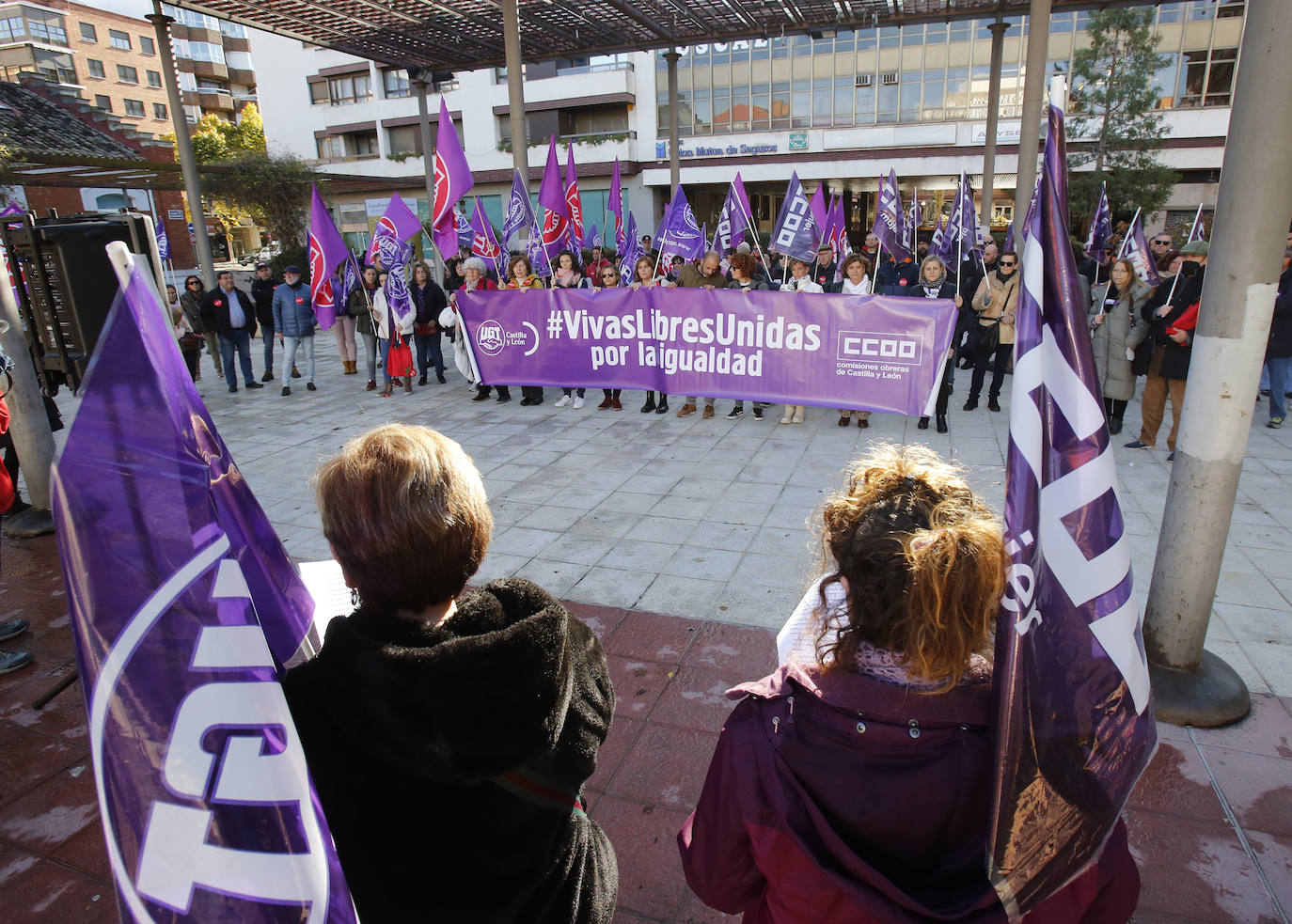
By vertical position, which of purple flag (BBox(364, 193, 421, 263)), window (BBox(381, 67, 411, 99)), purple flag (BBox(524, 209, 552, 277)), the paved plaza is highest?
window (BBox(381, 67, 411, 99))

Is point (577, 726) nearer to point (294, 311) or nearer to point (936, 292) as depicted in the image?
point (936, 292)

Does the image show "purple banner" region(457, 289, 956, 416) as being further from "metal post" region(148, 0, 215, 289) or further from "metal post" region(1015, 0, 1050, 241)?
"metal post" region(148, 0, 215, 289)

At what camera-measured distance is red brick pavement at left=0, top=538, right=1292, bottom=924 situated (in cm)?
253

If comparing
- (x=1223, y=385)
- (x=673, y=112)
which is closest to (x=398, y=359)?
(x=673, y=112)

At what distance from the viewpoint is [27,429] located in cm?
607

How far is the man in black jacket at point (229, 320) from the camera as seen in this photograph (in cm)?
1127

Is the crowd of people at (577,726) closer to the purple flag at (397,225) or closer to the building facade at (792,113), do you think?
the purple flag at (397,225)

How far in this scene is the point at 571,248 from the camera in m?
12.6

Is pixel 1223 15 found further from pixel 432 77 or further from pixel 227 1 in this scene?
pixel 227 1

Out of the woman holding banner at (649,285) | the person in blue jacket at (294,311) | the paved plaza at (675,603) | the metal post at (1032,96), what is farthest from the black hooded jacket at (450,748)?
the person in blue jacket at (294,311)

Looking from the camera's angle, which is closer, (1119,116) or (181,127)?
(181,127)

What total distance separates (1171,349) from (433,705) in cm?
790

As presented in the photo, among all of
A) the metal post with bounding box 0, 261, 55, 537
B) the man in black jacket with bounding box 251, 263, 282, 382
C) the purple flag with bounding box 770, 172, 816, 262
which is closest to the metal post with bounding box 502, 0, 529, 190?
the purple flag with bounding box 770, 172, 816, 262

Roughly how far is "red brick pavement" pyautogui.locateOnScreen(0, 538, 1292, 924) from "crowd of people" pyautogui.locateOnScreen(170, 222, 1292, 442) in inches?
106
